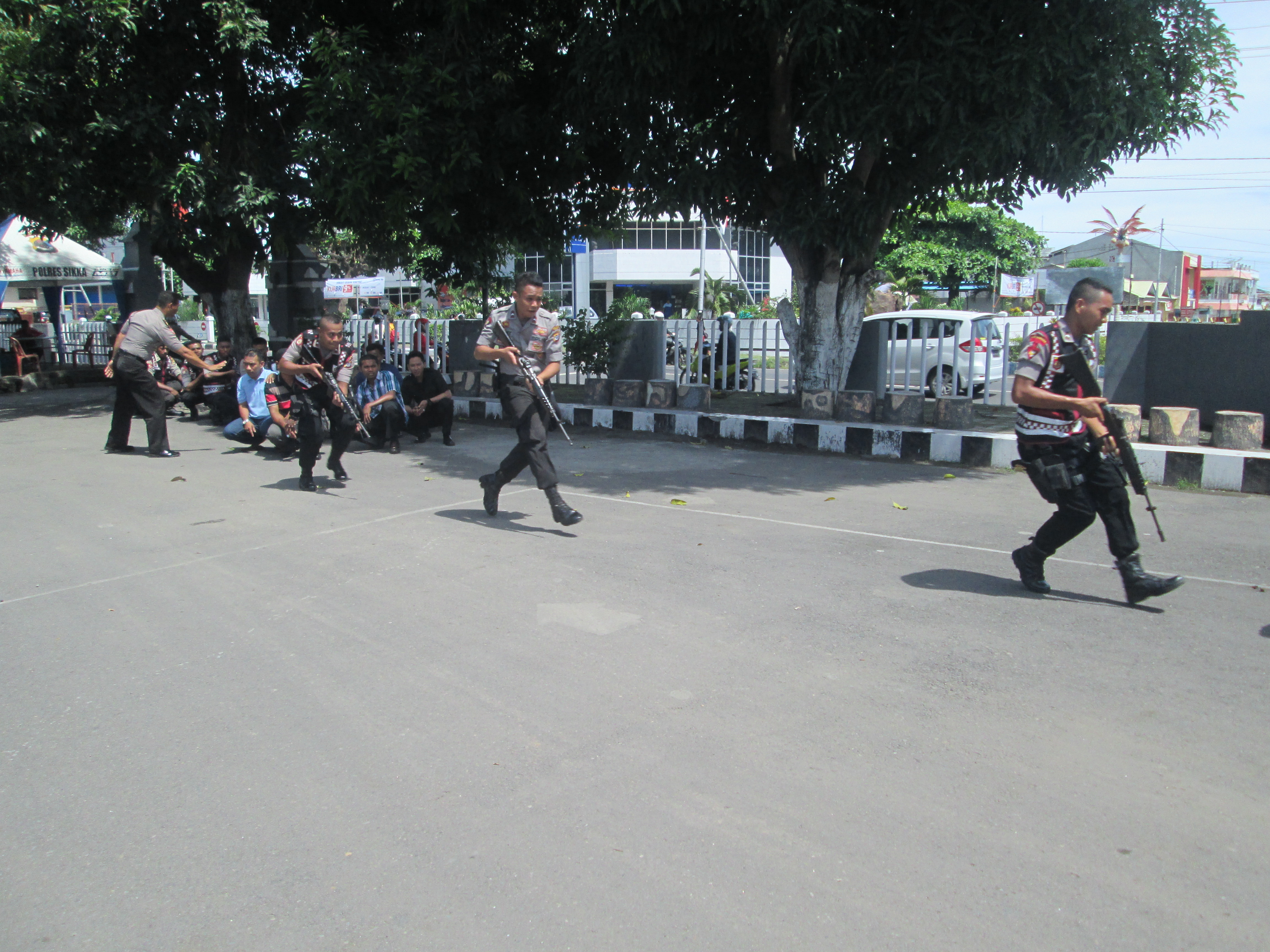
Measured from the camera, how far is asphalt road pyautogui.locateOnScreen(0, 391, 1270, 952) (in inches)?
104

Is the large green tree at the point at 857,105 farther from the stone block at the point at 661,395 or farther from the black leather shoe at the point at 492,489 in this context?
the black leather shoe at the point at 492,489

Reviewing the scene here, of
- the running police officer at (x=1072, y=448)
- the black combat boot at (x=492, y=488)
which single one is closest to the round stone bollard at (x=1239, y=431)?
the running police officer at (x=1072, y=448)

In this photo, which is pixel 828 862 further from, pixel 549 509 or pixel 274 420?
pixel 274 420

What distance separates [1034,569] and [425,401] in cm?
792

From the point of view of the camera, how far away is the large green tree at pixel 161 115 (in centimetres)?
1339

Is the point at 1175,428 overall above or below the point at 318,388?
below

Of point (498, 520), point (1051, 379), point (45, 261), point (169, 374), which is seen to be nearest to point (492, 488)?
point (498, 520)

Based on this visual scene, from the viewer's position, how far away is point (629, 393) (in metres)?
13.4

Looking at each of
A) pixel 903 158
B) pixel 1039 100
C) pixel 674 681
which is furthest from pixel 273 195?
pixel 674 681

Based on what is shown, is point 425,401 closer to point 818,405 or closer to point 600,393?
point 600,393

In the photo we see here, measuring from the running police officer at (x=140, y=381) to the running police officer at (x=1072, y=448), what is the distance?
8.71 m

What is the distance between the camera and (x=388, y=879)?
2.79 m

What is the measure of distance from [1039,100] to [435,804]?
8.96m

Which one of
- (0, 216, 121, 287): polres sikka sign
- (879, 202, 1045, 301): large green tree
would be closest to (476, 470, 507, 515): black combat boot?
(0, 216, 121, 287): polres sikka sign
